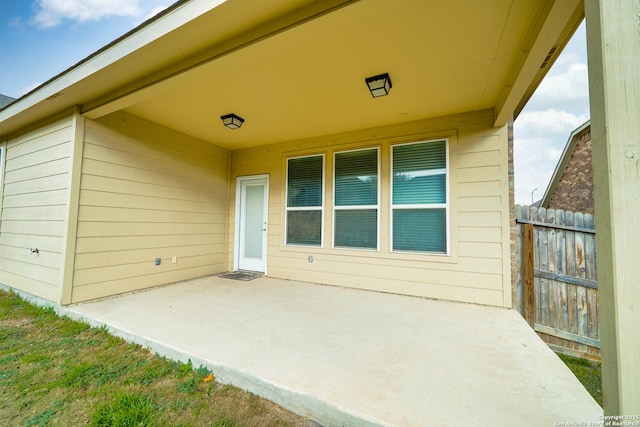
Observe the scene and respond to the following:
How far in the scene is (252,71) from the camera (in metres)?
2.59

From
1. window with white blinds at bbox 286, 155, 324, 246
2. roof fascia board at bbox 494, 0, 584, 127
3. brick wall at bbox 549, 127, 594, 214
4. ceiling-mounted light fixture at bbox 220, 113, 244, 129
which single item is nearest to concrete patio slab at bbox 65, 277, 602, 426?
window with white blinds at bbox 286, 155, 324, 246

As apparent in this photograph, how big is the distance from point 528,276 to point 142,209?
5376 mm

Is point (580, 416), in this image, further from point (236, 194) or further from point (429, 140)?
point (236, 194)

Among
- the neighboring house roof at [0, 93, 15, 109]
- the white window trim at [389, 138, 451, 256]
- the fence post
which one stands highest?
the neighboring house roof at [0, 93, 15, 109]

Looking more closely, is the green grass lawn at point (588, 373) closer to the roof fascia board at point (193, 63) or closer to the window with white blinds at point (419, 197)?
the window with white blinds at point (419, 197)

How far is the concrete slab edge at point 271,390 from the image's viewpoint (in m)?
1.40

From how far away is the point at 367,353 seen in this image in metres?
2.02

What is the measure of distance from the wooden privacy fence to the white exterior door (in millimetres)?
3998

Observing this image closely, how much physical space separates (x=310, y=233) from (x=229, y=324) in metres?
2.19

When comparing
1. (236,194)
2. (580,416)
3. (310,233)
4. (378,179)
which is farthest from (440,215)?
(236,194)

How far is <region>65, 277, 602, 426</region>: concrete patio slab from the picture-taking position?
142 cm

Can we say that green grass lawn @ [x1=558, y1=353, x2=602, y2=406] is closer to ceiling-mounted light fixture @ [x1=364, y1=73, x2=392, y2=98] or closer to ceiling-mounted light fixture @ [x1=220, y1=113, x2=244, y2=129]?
ceiling-mounted light fixture @ [x1=364, y1=73, x2=392, y2=98]

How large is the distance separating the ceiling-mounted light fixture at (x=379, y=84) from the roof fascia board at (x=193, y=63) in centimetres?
111

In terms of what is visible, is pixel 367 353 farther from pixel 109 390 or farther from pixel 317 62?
pixel 317 62
